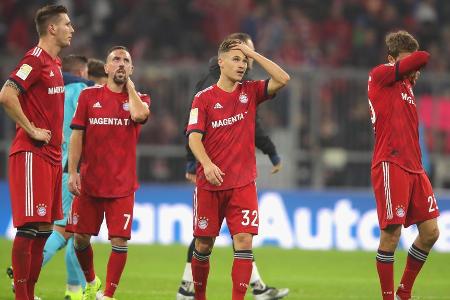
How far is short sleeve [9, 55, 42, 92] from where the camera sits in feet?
30.4

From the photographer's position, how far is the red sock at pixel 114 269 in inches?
384

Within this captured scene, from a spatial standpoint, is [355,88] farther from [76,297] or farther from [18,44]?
[76,297]

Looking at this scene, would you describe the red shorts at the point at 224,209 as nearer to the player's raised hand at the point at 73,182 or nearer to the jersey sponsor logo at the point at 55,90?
the player's raised hand at the point at 73,182

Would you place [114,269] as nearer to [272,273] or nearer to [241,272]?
[241,272]

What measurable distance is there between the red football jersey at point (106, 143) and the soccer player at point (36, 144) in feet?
1.36

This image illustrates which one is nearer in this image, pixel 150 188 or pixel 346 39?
pixel 150 188

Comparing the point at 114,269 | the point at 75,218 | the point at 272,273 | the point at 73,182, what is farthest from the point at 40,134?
the point at 272,273

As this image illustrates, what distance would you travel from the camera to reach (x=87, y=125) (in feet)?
33.0

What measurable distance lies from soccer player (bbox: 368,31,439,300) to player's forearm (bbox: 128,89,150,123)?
6.90ft

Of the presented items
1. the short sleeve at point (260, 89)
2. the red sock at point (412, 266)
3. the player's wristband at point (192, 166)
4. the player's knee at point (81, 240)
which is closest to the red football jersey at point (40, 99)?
the player's knee at point (81, 240)

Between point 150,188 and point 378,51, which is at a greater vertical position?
point 378,51

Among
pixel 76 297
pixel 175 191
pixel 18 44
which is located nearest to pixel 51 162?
pixel 76 297

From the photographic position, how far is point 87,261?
10.3 metres

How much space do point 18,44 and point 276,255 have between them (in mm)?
7668
